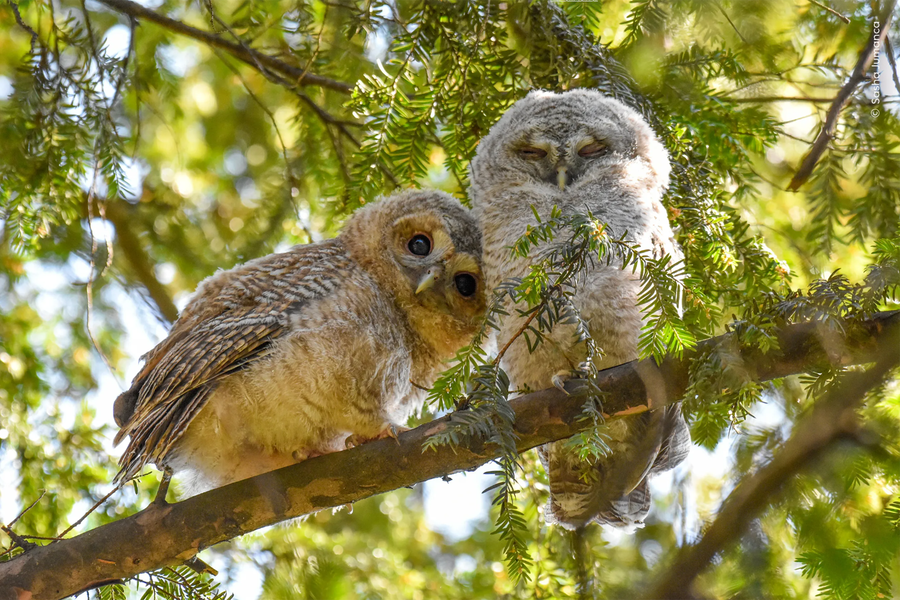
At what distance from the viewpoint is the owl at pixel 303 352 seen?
6.95 ft

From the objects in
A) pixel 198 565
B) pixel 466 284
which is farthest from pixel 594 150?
pixel 198 565

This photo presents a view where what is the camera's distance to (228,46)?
2.89 metres

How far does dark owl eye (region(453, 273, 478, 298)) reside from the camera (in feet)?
8.12

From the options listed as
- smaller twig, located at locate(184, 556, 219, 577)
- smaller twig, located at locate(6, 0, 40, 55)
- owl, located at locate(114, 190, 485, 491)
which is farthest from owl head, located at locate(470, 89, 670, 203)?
smaller twig, located at locate(6, 0, 40, 55)

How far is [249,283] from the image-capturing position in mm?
2406

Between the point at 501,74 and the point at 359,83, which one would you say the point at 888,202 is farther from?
the point at 359,83

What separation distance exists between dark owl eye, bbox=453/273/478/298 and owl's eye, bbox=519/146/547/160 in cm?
41

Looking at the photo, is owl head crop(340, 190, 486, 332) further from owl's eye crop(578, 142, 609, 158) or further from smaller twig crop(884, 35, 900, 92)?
smaller twig crop(884, 35, 900, 92)

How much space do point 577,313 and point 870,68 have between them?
4.50 feet

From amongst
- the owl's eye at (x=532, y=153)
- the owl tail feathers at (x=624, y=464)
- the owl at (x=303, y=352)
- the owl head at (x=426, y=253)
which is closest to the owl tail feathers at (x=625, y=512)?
the owl tail feathers at (x=624, y=464)

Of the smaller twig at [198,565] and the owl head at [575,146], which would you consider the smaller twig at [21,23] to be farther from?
the smaller twig at [198,565]

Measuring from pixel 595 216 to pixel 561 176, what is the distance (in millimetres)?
319

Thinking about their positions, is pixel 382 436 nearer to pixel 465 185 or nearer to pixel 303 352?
pixel 303 352

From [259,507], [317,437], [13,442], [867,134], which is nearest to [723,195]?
[867,134]
